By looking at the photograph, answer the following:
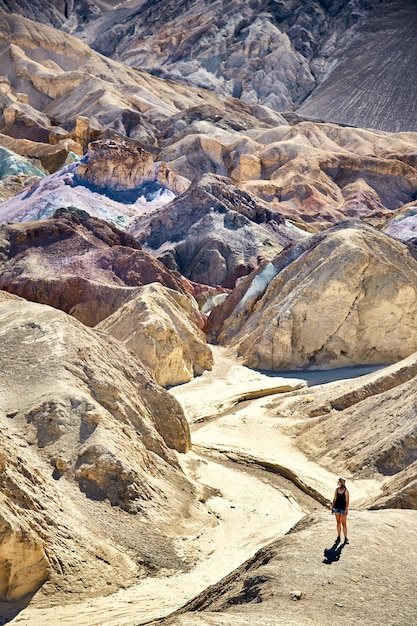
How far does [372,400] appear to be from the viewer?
65.6 feet

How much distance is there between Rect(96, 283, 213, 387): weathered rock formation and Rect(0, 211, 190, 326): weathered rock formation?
7.42 ft

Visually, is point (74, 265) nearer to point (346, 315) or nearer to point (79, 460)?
point (346, 315)

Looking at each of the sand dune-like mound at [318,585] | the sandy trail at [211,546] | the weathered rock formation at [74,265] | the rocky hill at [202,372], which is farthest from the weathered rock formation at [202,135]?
the sand dune-like mound at [318,585]

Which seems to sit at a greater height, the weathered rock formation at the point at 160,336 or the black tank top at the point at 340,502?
the black tank top at the point at 340,502

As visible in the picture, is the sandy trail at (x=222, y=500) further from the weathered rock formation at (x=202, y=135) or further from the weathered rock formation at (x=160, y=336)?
the weathered rock formation at (x=202, y=135)

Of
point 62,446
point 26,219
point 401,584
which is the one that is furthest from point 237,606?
point 26,219

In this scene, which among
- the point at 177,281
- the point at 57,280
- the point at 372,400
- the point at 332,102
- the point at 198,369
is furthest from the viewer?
the point at 332,102

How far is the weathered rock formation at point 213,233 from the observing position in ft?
145

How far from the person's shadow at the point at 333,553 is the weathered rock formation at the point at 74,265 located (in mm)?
21284

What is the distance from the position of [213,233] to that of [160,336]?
64.0 feet

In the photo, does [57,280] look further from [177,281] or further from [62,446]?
[62,446]

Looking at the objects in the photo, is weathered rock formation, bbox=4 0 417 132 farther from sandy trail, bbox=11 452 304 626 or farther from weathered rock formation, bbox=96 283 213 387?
sandy trail, bbox=11 452 304 626

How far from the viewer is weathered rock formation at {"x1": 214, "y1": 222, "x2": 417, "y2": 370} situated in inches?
1147

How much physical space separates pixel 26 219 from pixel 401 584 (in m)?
37.1
